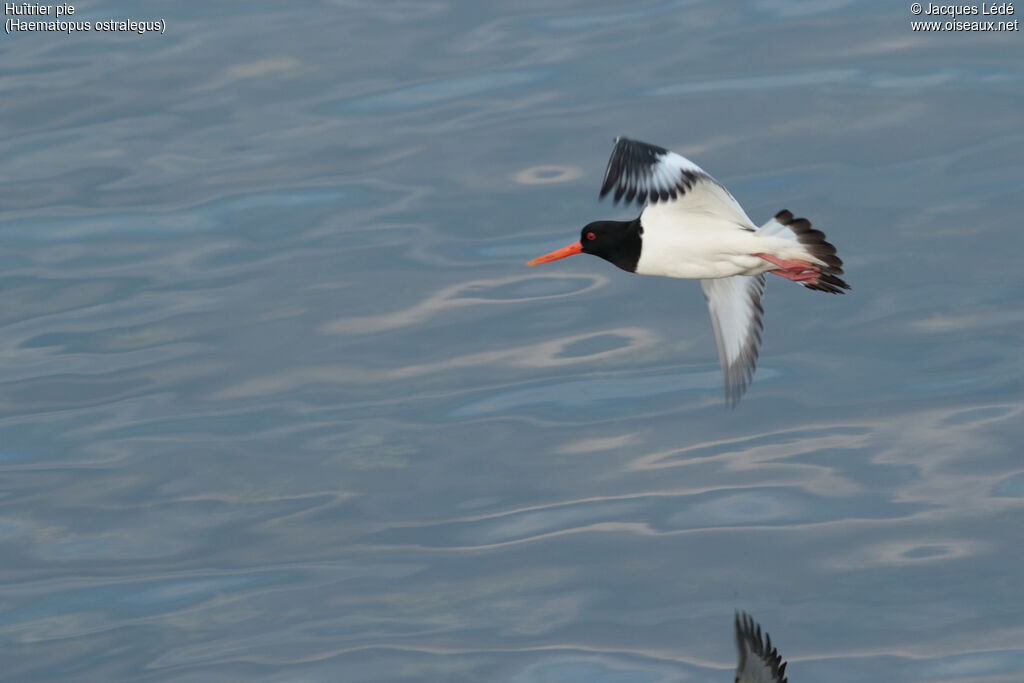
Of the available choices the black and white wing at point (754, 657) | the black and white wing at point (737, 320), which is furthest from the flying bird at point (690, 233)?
the black and white wing at point (754, 657)

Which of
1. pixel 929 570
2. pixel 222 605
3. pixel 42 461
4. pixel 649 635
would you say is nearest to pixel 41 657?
pixel 222 605

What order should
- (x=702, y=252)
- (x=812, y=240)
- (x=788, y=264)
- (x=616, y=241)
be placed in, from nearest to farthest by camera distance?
(x=812, y=240) → (x=788, y=264) → (x=702, y=252) → (x=616, y=241)

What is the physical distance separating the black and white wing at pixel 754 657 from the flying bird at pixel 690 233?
4047 mm

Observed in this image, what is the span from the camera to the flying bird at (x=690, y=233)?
39.5 feet

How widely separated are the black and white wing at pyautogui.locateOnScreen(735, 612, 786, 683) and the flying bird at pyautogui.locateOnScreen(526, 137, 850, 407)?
405 centimetres

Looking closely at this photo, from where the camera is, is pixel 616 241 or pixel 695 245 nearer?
pixel 695 245

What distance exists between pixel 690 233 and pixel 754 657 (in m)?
4.82

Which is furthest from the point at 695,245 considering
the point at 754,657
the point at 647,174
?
the point at 754,657

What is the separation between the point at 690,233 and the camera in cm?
1276

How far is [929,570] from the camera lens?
17.3 m

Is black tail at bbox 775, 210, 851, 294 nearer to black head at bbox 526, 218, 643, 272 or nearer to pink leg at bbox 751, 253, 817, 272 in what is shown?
pink leg at bbox 751, 253, 817, 272

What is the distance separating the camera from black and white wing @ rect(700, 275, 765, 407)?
14.4m

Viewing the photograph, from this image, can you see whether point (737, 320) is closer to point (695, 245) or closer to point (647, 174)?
point (695, 245)

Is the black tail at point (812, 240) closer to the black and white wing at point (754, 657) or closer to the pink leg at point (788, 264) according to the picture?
the pink leg at point (788, 264)
